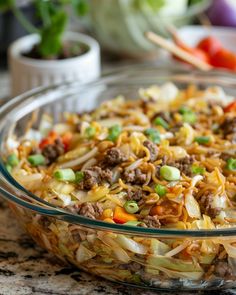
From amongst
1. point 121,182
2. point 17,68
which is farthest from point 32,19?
point 121,182

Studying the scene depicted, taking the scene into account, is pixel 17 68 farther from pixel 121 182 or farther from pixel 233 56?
pixel 121 182

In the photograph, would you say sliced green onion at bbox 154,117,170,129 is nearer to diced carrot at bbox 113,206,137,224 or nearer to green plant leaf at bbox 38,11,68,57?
diced carrot at bbox 113,206,137,224

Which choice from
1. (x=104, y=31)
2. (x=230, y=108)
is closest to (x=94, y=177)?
(x=230, y=108)

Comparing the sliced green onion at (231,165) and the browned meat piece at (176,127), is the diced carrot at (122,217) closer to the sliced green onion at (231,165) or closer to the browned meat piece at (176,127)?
the sliced green onion at (231,165)

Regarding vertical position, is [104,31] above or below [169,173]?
below

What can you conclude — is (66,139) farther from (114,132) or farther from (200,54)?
(200,54)

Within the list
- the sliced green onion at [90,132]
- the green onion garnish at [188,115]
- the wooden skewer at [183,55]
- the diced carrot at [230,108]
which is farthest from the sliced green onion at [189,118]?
the wooden skewer at [183,55]
